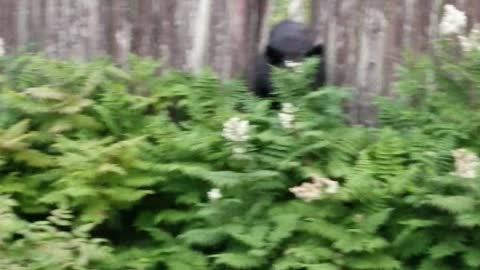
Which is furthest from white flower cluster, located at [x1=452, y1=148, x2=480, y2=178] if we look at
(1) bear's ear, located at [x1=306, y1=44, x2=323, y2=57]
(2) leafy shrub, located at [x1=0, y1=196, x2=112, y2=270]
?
(2) leafy shrub, located at [x1=0, y1=196, x2=112, y2=270]

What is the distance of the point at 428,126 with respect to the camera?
5457mm

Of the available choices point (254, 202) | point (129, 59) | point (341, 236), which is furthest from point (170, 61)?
point (341, 236)

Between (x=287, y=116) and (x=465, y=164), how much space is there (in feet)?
3.54

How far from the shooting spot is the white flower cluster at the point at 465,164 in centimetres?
480

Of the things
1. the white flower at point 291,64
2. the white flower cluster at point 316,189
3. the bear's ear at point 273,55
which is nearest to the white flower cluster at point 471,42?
the white flower at point 291,64

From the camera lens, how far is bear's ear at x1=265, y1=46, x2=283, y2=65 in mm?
6333

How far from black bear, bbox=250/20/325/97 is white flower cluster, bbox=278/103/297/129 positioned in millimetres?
708

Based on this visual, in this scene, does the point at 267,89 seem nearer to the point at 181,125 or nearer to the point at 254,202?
the point at 181,125

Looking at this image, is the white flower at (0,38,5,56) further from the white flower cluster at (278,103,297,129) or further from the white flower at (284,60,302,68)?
the white flower cluster at (278,103,297,129)

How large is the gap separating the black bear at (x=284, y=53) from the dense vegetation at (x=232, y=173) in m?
0.34

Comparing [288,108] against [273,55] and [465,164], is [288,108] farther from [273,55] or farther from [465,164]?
[465,164]

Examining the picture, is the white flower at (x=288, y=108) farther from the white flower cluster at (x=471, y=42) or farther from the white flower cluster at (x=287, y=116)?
the white flower cluster at (x=471, y=42)

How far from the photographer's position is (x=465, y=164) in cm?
480

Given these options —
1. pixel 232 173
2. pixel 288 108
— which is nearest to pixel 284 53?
pixel 288 108
